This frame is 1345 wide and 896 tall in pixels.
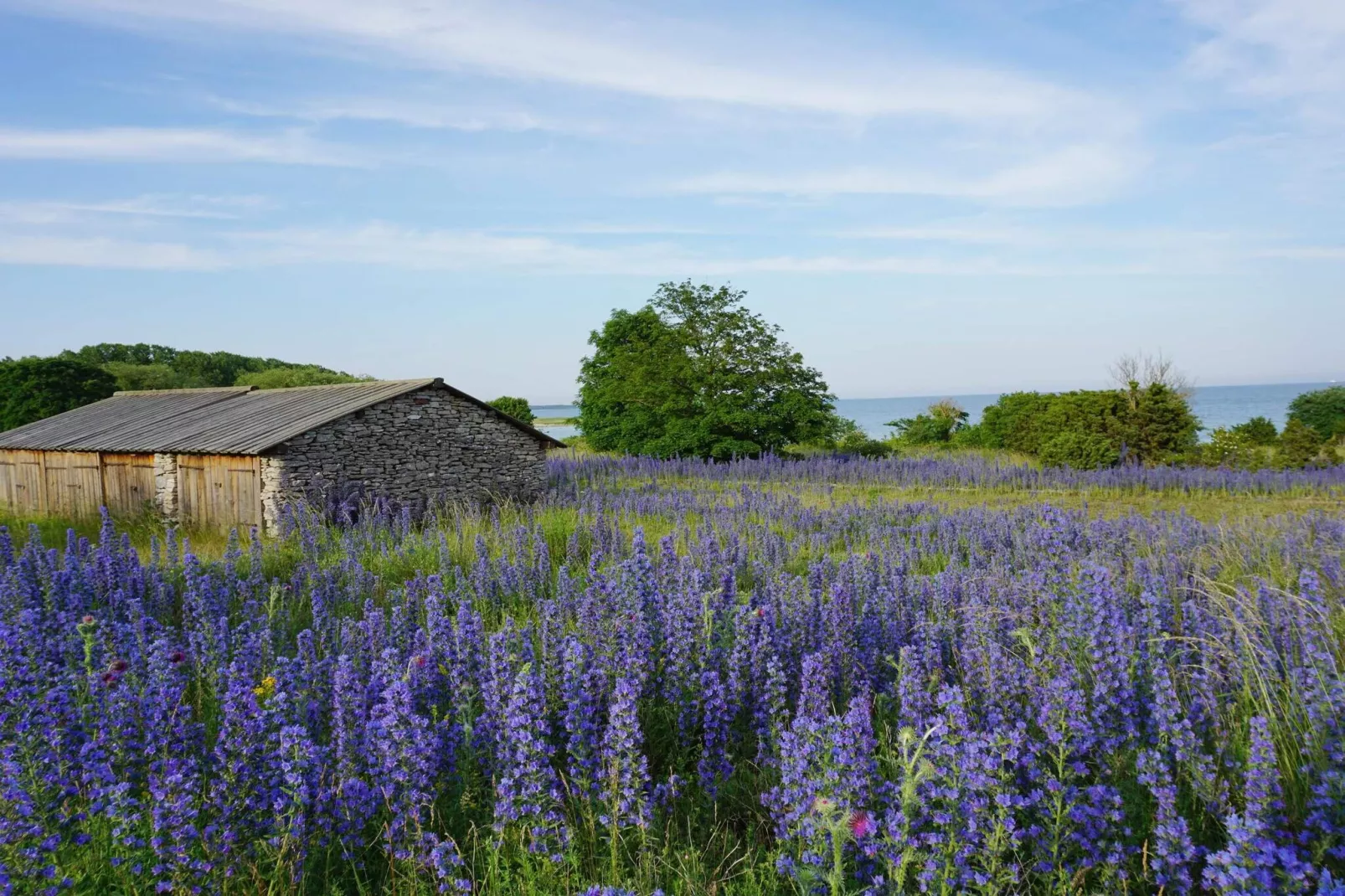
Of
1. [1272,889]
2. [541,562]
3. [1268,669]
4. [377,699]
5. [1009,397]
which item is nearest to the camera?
[1272,889]

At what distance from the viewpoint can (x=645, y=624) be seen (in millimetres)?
4457

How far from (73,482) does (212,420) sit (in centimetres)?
395

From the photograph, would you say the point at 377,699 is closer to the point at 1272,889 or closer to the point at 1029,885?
the point at 1029,885

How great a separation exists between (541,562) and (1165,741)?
577 cm

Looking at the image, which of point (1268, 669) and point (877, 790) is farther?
point (1268, 669)

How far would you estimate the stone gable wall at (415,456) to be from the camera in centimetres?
1451

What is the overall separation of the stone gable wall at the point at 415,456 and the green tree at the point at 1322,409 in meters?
25.9

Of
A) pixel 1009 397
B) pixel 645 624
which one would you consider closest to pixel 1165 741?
pixel 645 624

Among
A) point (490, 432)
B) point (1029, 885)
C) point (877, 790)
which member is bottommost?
point (1029, 885)

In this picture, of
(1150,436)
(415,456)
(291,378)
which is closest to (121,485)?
(415,456)

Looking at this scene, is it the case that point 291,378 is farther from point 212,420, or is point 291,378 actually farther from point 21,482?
point 212,420

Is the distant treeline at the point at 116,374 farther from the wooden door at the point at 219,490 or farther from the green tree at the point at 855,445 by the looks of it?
the green tree at the point at 855,445

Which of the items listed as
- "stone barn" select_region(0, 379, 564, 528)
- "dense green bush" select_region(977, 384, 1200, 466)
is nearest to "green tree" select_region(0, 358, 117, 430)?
"stone barn" select_region(0, 379, 564, 528)

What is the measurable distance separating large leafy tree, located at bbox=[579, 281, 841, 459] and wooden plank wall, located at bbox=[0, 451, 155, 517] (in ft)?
45.0
